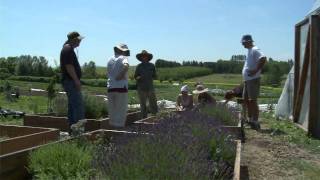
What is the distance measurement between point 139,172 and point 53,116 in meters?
5.95

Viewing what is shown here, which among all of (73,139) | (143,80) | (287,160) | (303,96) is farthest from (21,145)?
(303,96)

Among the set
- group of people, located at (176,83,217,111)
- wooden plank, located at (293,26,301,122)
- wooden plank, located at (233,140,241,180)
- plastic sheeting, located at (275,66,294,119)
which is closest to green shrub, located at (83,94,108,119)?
group of people, located at (176,83,217,111)

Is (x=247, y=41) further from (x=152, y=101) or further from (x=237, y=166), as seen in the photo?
(x=237, y=166)

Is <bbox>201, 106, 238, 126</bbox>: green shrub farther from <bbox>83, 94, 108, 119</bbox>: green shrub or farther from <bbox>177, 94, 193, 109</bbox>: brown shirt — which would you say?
<bbox>83, 94, 108, 119</bbox>: green shrub

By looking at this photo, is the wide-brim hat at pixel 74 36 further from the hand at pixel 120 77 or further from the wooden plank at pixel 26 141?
the wooden plank at pixel 26 141

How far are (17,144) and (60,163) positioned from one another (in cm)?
163

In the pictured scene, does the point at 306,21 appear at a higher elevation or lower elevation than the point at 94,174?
higher

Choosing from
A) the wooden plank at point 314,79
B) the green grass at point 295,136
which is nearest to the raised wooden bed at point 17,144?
the green grass at point 295,136

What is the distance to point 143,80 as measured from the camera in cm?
1030

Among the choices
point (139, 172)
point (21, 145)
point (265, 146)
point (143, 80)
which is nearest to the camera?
point (139, 172)

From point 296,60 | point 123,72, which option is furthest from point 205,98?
point 123,72

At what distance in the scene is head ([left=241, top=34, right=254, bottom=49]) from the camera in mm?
9914

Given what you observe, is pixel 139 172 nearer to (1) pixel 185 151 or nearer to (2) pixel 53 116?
(1) pixel 185 151

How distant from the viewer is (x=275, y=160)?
22.4ft
